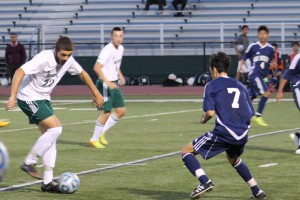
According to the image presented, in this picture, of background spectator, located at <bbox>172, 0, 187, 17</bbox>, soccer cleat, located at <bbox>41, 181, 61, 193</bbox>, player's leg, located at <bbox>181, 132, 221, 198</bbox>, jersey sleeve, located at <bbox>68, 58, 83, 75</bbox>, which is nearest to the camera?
player's leg, located at <bbox>181, 132, 221, 198</bbox>

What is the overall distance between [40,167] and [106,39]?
1114 inches

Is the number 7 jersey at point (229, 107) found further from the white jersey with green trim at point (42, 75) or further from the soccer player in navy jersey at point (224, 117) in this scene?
the white jersey with green trim at point (42, 75)

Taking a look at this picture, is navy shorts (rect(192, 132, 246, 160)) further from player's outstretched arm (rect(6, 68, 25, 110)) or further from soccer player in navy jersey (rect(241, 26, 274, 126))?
soccer player in navy jersey (rect(241, 26, 274, 126))

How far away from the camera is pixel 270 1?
4328cm

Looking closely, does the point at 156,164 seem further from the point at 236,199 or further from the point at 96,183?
the point at 236,199

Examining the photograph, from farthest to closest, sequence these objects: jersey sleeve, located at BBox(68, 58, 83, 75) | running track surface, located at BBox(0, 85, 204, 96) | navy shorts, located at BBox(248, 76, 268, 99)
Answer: running track surface, located at BBox(0, 85, 204, 96), navy shorts, located at BBox(248, 76, 268, 99), jersey sleeve, located at BBox(68, 58, 83, 75)

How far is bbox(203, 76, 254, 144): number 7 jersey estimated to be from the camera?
1086 centimetres

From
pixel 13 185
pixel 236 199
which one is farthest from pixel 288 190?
pixel 13 185

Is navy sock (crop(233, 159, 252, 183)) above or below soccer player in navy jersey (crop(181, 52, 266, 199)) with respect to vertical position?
below

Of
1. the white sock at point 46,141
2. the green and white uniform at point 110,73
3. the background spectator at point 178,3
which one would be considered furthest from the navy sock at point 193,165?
the background spectator at point 178,3

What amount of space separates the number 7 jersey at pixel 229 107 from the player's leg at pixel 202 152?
135 mm

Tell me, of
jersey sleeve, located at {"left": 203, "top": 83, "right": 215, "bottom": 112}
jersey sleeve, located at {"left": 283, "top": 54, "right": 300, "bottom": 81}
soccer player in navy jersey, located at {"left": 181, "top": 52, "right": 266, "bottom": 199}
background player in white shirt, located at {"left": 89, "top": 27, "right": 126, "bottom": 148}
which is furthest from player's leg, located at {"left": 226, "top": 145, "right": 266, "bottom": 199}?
background player in white shirt, located at {"left": 89, "top": 27, "right": 126, "bottom": 148}

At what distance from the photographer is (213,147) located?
11016 millimetres

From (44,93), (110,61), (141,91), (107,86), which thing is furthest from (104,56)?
(141,91)
